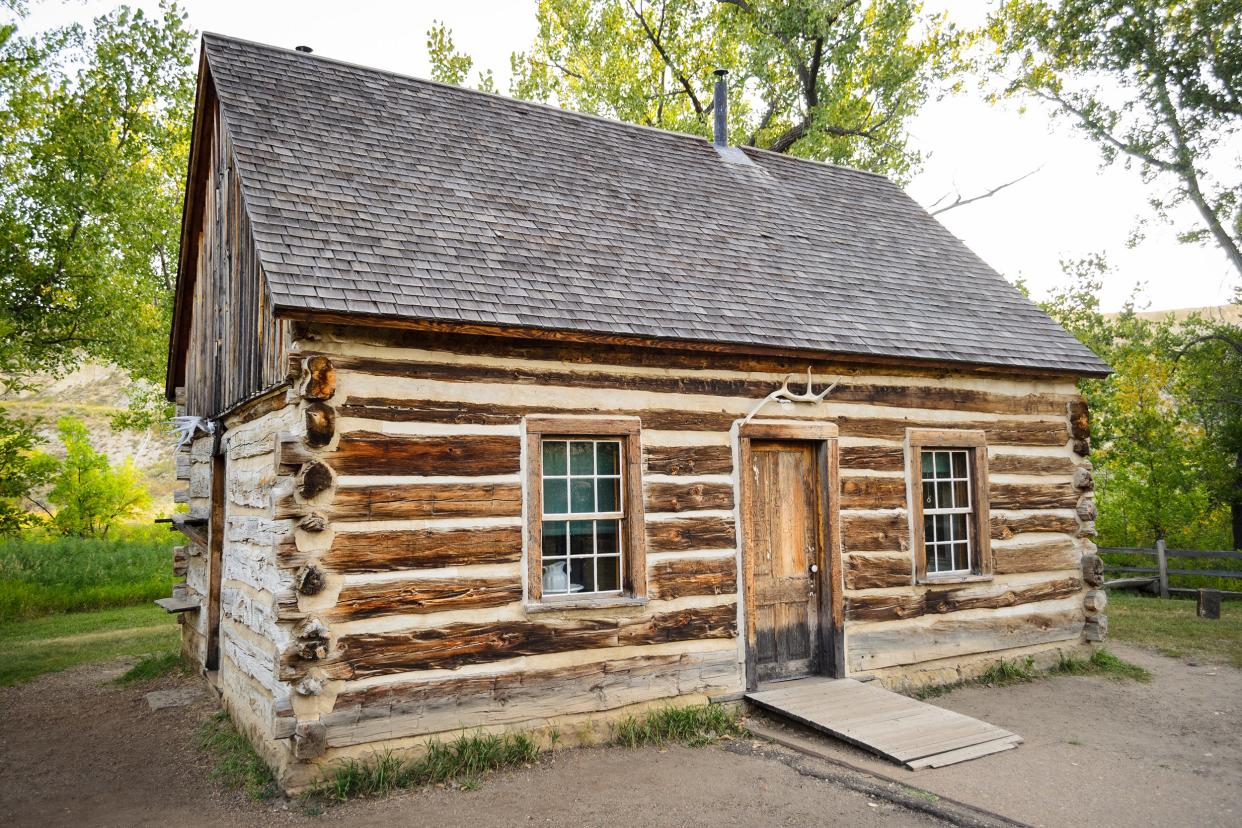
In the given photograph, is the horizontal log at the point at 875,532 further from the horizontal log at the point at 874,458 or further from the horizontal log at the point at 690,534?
the horizontal log at the point at 690,534

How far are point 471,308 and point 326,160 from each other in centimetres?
269

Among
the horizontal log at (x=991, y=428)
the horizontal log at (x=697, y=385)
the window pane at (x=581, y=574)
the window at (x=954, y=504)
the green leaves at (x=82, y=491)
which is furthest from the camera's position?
the green leaves at (x=82, y=491)

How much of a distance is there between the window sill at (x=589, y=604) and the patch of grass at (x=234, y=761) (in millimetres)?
2319

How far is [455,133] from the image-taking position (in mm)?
9617

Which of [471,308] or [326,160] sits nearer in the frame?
[471,308]

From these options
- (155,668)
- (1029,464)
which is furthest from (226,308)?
(1029,464)

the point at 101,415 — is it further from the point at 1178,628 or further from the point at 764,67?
the point at 1178,628

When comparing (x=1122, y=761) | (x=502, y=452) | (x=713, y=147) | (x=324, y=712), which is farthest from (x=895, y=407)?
(x=324, y=712)

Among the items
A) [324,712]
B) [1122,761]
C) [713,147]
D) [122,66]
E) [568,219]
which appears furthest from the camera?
[122,66]

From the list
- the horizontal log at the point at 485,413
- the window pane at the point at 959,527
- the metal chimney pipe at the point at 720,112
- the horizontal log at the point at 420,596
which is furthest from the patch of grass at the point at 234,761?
the metal chimney pipe at the point at 720,112

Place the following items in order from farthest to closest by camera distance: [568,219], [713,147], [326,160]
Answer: [713,147]
[568,219]
[326,160]

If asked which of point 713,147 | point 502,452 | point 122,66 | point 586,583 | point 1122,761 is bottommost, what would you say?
point 1122,761

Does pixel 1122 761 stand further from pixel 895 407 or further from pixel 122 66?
pixel 122 66

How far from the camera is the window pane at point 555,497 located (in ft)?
23.5
